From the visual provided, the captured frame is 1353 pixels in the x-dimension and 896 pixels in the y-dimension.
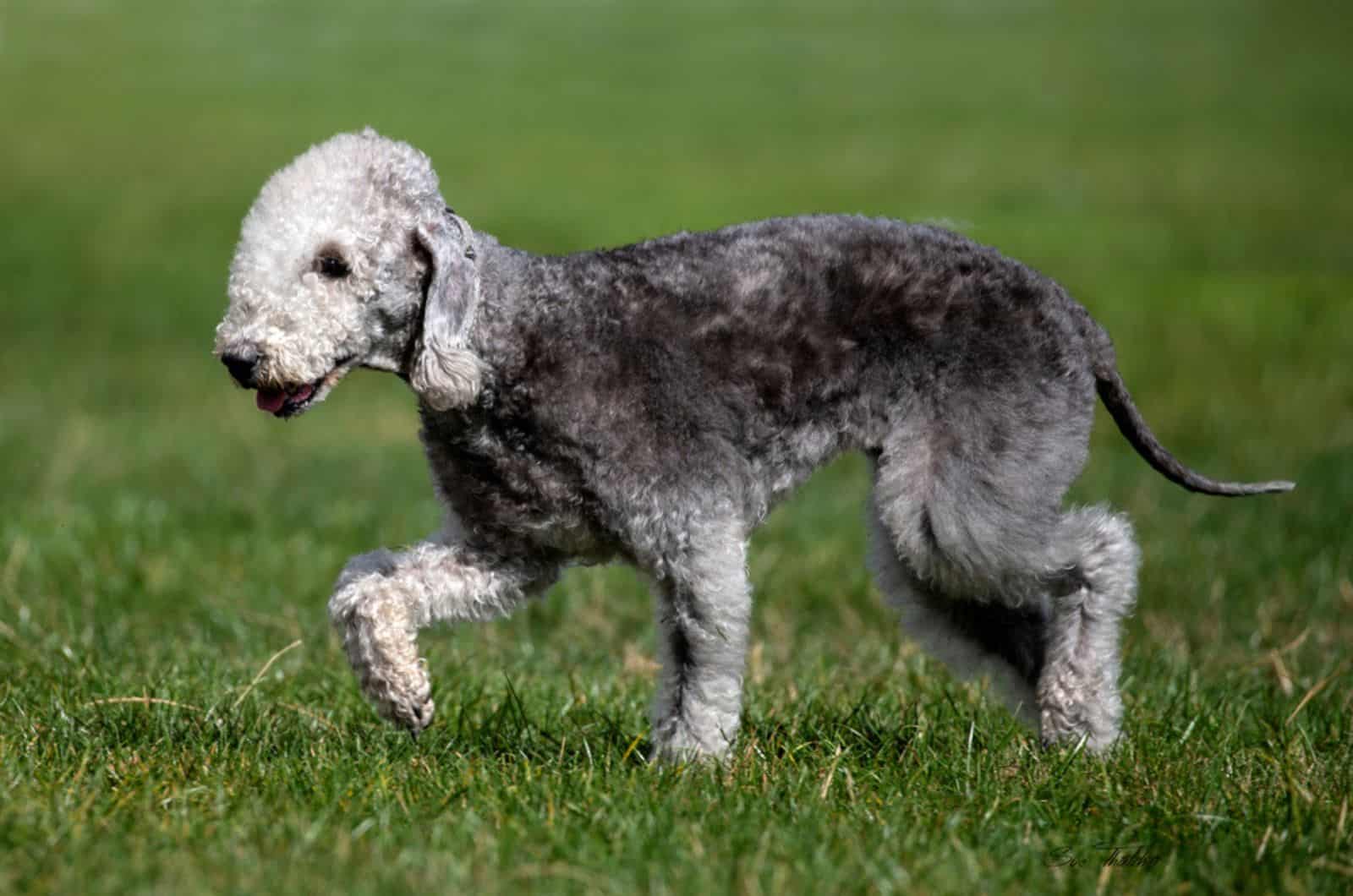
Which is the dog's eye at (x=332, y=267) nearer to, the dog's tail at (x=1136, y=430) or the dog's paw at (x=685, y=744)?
the dog's paw at (x=685, y=744)

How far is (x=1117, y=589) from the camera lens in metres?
4.74

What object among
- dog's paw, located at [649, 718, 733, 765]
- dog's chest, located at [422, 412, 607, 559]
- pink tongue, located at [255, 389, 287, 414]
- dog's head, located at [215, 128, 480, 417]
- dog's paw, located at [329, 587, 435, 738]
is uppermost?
dog's head, located at [215, 128, 480, 417]

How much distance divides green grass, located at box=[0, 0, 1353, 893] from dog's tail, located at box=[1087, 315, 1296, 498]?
691 mm

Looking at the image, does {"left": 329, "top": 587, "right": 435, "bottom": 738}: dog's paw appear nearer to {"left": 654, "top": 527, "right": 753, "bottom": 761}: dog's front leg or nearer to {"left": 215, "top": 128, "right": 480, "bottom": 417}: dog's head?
{"left": 215, "top": 128, "right": 480, "bottom": 417}: dog's head

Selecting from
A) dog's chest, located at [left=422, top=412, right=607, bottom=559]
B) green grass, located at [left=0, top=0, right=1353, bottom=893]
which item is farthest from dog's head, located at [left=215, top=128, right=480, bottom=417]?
green grass, located at [left=0, top=0, right=1353, bottom=893]

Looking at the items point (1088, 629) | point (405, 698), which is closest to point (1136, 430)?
point (1088, 629)

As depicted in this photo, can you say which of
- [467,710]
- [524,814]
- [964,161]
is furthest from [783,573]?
[964,161]

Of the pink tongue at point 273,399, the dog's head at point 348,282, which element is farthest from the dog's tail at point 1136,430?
the pink tongue at point 273,399

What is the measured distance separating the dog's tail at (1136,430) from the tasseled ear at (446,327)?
179 cm

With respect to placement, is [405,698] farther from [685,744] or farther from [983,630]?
[983,630]

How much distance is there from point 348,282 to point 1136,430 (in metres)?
2.34

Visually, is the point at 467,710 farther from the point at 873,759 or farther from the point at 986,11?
the point at 986,11

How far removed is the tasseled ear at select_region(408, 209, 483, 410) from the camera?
13.7 feet

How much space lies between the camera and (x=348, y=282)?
415 centimetres
